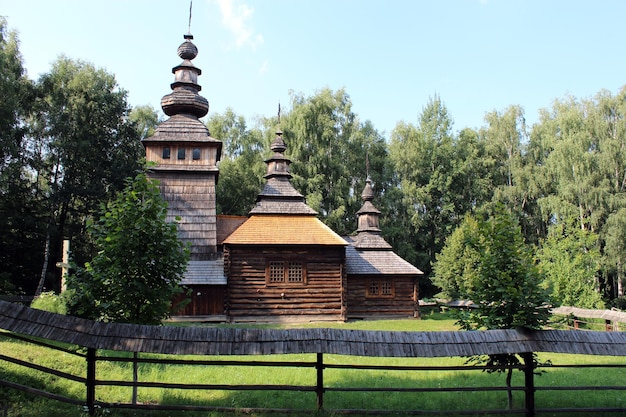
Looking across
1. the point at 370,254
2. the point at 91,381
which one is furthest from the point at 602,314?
the point at 91,381

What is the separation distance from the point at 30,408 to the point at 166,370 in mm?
4037

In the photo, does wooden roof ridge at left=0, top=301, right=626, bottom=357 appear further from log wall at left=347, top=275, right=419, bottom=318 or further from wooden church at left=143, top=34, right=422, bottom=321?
log wall at left=347, top=275, right=419, bottom=318

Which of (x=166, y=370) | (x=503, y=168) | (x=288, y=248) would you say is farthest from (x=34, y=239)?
(x=503, y=168)

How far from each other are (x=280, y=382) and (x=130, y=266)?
158 inches

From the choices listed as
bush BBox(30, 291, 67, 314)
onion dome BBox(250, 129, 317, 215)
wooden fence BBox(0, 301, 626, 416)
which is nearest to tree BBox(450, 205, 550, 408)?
wooden fence BBox(0, 301, 626, 416)

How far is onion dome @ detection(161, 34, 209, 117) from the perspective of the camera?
88.9 ft

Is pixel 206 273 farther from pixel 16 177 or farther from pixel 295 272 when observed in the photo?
pixel 16 177

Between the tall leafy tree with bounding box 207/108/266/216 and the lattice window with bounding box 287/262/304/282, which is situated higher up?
the tall leafy tree with bounding box 207/108/266/216

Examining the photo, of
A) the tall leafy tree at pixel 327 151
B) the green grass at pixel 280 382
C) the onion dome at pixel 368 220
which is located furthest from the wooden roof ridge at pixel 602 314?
the tall leafy tree at pixel 327 151

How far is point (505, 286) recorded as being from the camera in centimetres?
792

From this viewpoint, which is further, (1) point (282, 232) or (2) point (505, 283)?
(1) point (282, 232)

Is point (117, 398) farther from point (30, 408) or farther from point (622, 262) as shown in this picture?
point (622, 262)

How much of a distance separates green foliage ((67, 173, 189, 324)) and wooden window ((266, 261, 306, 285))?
579 inches

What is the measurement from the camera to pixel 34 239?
1300 inches
